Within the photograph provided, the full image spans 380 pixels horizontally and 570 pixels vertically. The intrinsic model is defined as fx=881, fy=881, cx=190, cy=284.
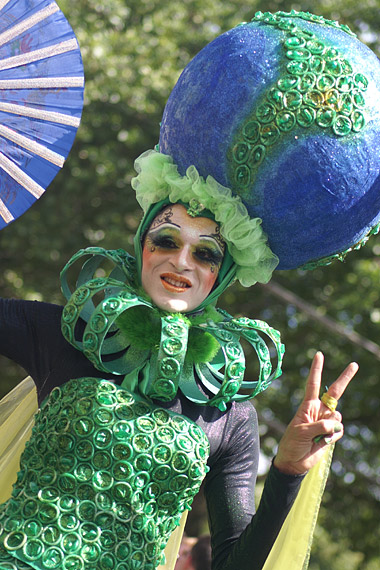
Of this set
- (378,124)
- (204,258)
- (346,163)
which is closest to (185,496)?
(204,258)

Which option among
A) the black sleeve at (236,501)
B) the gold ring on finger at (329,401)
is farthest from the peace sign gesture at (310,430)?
the black sleeve at (236,501)

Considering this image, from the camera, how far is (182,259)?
233cm

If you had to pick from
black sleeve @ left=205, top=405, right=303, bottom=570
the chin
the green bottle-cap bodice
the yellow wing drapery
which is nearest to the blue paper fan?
the chin

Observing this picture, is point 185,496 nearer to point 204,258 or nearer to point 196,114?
point 204,258

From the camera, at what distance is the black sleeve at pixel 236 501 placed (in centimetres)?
232

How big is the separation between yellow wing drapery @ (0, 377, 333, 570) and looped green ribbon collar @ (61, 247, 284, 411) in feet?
1.81

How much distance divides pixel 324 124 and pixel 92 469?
40.7 inches

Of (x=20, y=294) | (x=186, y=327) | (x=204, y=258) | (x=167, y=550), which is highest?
(x=204, y=258)

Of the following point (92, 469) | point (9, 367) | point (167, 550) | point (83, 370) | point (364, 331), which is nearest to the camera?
point (92, 469)

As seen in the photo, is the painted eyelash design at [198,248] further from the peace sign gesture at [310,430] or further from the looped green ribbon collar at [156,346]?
the peace sign gesture at [310,430]

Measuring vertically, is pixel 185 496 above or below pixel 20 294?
above

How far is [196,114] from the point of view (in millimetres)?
2303

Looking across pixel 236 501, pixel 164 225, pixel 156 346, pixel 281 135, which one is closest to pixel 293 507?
pixel 236 501

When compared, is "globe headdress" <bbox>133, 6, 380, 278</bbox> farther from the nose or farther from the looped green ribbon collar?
the looped green ribbon collar
